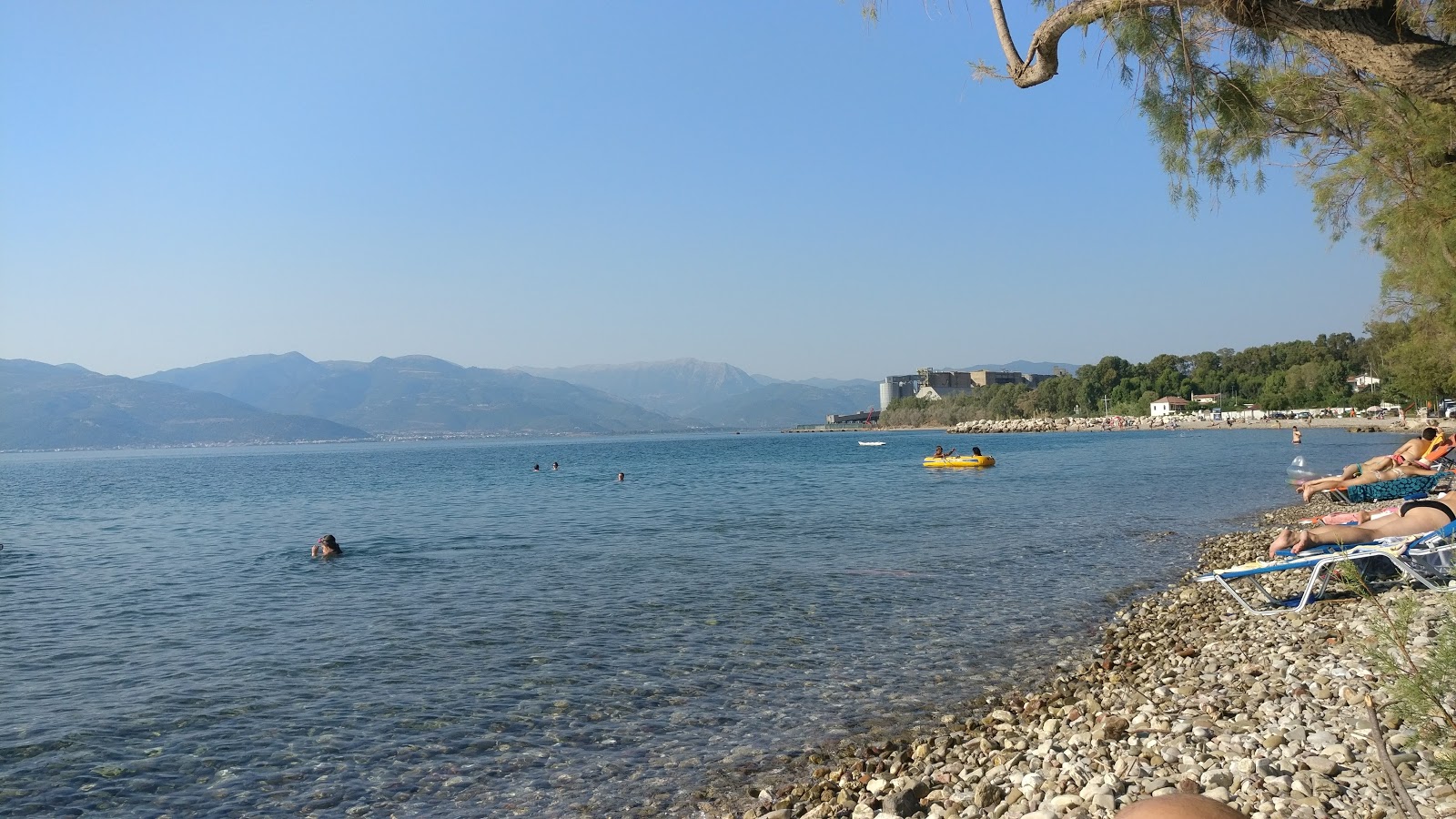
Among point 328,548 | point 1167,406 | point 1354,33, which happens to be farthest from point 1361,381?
point 1354,33

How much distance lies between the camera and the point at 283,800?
6.48m

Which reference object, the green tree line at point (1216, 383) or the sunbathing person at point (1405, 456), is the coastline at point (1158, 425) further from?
the sunbathing person at point (1405, 456)

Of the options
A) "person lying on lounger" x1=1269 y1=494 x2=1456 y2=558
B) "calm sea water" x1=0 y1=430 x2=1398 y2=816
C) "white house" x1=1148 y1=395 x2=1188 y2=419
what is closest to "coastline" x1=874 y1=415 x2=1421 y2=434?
"white house" x1=1148 y1=395 x2=1188 y2=419

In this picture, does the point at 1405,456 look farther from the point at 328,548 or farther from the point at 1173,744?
the point at 328,548

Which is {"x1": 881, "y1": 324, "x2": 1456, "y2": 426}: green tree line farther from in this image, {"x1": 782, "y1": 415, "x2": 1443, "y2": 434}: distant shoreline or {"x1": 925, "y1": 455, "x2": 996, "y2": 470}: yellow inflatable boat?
{"x1": 925, "y1": 455, "x2": 996, "y2": 470}: yellow inflatable boat

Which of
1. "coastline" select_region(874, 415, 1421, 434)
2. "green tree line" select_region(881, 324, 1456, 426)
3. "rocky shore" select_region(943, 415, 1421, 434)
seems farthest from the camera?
"green tree line" select_region(881, 324, 1456, 426)

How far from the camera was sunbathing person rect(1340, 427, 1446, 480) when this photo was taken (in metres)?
17.7

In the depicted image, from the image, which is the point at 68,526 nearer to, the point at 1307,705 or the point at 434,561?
the point at 434,561

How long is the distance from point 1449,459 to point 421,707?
63.4 feet

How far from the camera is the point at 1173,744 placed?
18.0 ft

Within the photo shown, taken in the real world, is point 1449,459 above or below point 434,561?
above

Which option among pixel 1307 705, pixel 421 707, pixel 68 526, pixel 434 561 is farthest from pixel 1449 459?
pixel 68 526

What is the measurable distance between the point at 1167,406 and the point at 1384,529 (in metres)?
133

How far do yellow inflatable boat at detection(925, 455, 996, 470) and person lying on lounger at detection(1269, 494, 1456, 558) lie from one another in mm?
36735
